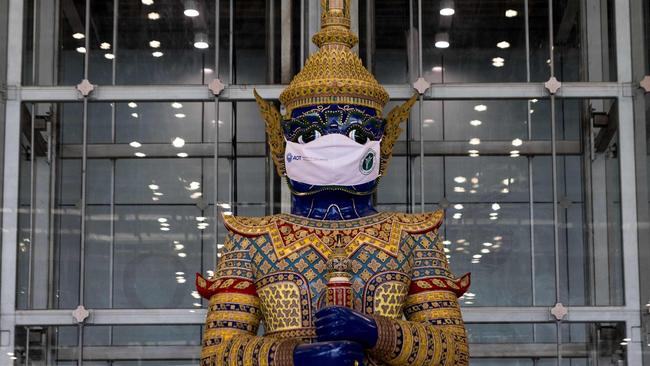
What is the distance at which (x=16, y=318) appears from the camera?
522 inches

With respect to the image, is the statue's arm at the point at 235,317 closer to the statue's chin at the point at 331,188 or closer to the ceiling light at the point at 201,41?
the statue's chin at the point at 331,188

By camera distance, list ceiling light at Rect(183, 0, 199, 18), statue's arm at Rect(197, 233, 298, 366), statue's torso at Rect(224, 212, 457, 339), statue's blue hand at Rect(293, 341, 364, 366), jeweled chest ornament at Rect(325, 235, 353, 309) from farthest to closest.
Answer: ceiling light at Rect(183, 0, 199, 18) → statue's torso at Rect(224, 212, 457, 339) → statue's arm at Rect(197, 233, 298, 366) → jeweled chest ornament at Rect(325, 235, 353, 309) → statue's blue hand at Rect(293, 341, 364, 366)

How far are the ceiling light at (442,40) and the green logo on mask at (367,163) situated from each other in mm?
4449

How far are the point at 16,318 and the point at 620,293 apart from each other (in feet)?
16.2

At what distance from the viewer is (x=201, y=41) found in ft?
45.5

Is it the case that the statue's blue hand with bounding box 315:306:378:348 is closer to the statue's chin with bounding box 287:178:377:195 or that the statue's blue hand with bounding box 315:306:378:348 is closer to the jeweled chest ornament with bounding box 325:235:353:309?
the jeweled chest ornament with bounding box 325:235:353:309

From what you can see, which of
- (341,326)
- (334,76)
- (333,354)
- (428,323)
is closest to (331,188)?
(334,76)

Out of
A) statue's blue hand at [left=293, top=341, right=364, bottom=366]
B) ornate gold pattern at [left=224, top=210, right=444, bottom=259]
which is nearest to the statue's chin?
ornate gold pattern at [left=224, top=210, right=444, bottom=259]

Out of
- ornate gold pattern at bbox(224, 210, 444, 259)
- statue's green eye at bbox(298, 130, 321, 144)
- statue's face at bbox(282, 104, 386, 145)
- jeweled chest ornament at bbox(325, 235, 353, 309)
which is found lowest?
jeweled chest ornament at bbox(325, 235, 353, 309)

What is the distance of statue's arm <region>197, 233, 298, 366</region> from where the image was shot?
8891 mm

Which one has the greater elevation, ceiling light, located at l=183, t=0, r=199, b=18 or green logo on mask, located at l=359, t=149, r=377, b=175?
ceiling light, located at l=183, t=0, r=199, b=18

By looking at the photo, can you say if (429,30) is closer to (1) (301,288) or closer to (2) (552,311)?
(2) (552,311)

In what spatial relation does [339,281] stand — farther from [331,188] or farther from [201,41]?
[201,41]

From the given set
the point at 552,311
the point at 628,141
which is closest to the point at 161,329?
the point at 552,311
